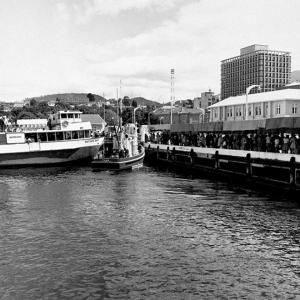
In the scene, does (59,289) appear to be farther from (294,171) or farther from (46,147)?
(46,147)

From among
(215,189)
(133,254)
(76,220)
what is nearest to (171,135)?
(215,189)

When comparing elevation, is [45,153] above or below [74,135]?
below

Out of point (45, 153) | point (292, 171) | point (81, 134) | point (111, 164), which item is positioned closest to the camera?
point (292, 171)

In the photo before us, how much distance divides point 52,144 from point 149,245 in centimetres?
3793

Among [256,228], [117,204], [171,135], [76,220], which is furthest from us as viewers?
[171,135]

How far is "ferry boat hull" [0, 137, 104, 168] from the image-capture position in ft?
171

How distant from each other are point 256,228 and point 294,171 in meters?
9.58

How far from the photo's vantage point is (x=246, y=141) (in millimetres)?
37438

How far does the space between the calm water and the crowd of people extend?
4582mm

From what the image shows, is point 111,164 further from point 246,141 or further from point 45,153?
point 246,141

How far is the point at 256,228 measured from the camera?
19.8 m

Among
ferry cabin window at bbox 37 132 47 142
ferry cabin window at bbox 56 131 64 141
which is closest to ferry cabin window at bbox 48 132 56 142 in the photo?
ferry cabin window at bbox 56 131 64 141

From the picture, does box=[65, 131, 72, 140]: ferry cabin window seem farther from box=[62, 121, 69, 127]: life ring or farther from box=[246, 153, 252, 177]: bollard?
box=[246, 153, 252, 177]: bollard

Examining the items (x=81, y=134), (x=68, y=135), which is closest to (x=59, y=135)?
(x=68, y=135)
